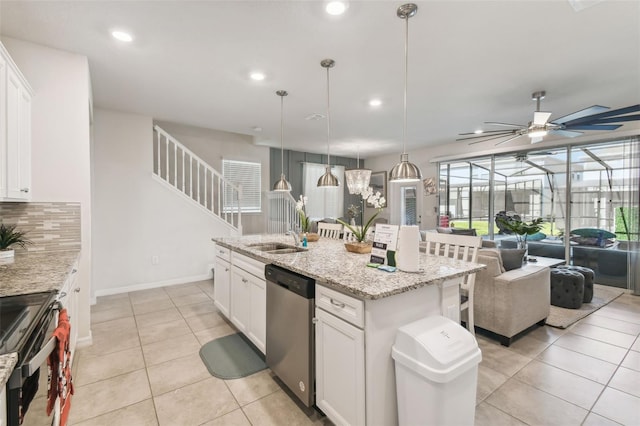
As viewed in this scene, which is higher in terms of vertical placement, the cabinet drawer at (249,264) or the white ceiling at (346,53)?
the white ceiling at (346,53)

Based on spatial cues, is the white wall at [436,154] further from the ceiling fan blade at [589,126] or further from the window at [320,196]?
the ceiling fan blade at [589,126]

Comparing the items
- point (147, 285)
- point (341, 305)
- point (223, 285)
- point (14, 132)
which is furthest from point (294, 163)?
point (341, 305)

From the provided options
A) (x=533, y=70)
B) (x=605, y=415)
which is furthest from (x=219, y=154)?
(x=605, y=415)

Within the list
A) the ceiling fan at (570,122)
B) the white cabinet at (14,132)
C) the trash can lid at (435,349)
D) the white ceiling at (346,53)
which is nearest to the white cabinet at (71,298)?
the white cabinet at (14,132)

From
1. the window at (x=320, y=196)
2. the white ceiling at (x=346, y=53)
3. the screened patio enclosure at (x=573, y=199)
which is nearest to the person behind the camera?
the white ceiling at (x=346, y=53)

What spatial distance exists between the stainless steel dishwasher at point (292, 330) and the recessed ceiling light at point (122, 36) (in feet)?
7.78

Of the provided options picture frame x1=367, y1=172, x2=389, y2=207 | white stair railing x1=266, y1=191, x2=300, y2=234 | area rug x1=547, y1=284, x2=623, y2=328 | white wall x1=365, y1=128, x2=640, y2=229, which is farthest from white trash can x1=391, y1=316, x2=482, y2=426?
picture frame x1=367, y1=172, x2=389, y2=207

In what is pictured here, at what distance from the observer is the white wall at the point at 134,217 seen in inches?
171

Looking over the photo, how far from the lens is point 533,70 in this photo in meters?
3.14

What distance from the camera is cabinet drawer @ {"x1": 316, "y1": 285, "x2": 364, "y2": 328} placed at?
1523 mm

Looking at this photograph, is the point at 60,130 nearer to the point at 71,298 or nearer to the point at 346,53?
the point at 71,298

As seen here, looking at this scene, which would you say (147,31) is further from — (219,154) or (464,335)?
(219,154)

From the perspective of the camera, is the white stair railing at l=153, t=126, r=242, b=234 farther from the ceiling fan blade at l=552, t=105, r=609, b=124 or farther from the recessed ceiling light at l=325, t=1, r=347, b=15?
the ceiling fan blade at l=552, t=105, r=609, b=124

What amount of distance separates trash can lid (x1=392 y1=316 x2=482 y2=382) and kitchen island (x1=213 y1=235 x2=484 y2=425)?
3.6 inches
